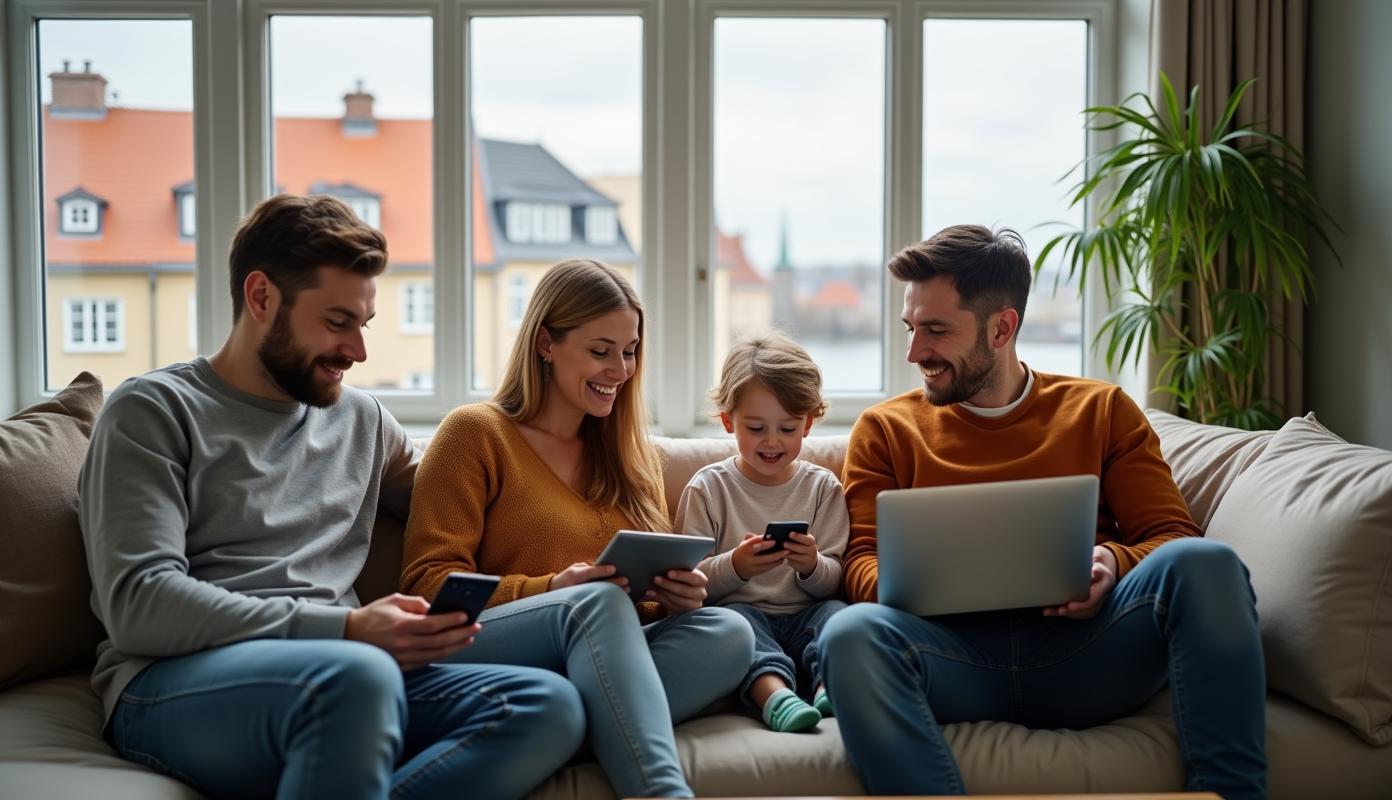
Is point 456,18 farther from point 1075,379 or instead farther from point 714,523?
point 1075,379

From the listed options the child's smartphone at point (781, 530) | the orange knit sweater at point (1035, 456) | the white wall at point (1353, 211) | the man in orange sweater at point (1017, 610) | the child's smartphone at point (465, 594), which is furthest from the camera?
the white wall at point (1353, 211)

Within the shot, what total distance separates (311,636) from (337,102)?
2122 mm

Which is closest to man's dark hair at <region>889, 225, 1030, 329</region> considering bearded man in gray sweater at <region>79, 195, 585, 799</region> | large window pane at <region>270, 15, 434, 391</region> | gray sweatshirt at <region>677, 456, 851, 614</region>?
gray sweatshirt at <region>677, 456, 851, 614</region>

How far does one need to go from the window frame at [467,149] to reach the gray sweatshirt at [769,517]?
0.94 meters

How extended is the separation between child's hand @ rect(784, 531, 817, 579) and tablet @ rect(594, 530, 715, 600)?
0.58 ft

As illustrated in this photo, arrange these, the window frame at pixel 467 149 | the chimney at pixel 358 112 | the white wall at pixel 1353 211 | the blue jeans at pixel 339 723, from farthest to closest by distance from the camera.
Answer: the chimney at pixel 358 112, the window frame at pixel 467 149, the white wall at pixel 1353 211, the blue jeans at pixel 339 723

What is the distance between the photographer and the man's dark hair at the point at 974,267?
2.17 meters

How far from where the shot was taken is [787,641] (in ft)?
7.04

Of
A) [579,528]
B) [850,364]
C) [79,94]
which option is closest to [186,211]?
[79,94]

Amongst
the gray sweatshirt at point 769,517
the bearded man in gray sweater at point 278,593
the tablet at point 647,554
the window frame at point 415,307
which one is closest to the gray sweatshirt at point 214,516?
the bearded man in gray sweater at point 278,593

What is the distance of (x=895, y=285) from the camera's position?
129 inches

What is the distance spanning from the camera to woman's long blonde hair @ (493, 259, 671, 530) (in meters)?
2.17

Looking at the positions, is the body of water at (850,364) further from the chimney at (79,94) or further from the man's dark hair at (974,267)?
the chimney at (79,94)

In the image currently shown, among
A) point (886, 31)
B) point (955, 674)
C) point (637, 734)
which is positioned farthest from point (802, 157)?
point (637, 734)
